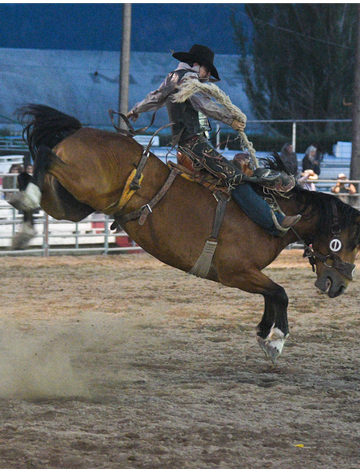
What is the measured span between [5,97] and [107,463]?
18.1m

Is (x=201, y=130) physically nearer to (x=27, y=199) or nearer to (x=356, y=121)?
(x=27, y=199)

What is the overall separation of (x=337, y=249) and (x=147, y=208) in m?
1.59

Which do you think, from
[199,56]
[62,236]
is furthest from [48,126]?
[62,236]

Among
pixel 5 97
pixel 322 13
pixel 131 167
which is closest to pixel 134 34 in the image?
pixel 322 13

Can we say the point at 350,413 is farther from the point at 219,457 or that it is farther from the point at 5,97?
the point at 5,97

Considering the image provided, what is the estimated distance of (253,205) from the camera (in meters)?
4.73

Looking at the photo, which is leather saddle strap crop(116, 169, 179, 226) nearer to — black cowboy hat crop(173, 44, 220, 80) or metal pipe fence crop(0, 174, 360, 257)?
black cowboy hat crop(173, 44, 220, 80)

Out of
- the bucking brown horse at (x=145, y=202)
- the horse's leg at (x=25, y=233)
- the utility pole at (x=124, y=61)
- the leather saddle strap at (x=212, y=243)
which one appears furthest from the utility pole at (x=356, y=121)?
the horse's leg at (x=25, y=233)

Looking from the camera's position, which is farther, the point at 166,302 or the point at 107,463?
the point at 166,302

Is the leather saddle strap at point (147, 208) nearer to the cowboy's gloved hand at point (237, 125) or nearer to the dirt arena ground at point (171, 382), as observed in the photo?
the cowboy's gloved hand at point (237, 125)

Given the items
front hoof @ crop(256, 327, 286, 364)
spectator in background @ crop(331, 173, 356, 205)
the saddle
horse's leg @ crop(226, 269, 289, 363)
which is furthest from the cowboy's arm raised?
spectator in background @ crop(331, 173, 356, 205)

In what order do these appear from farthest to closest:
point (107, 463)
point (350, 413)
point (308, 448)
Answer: point (350, 413) → point (308, 448) → point (107, 463)

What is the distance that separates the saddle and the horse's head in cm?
51

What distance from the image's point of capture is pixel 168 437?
3.64 metres
